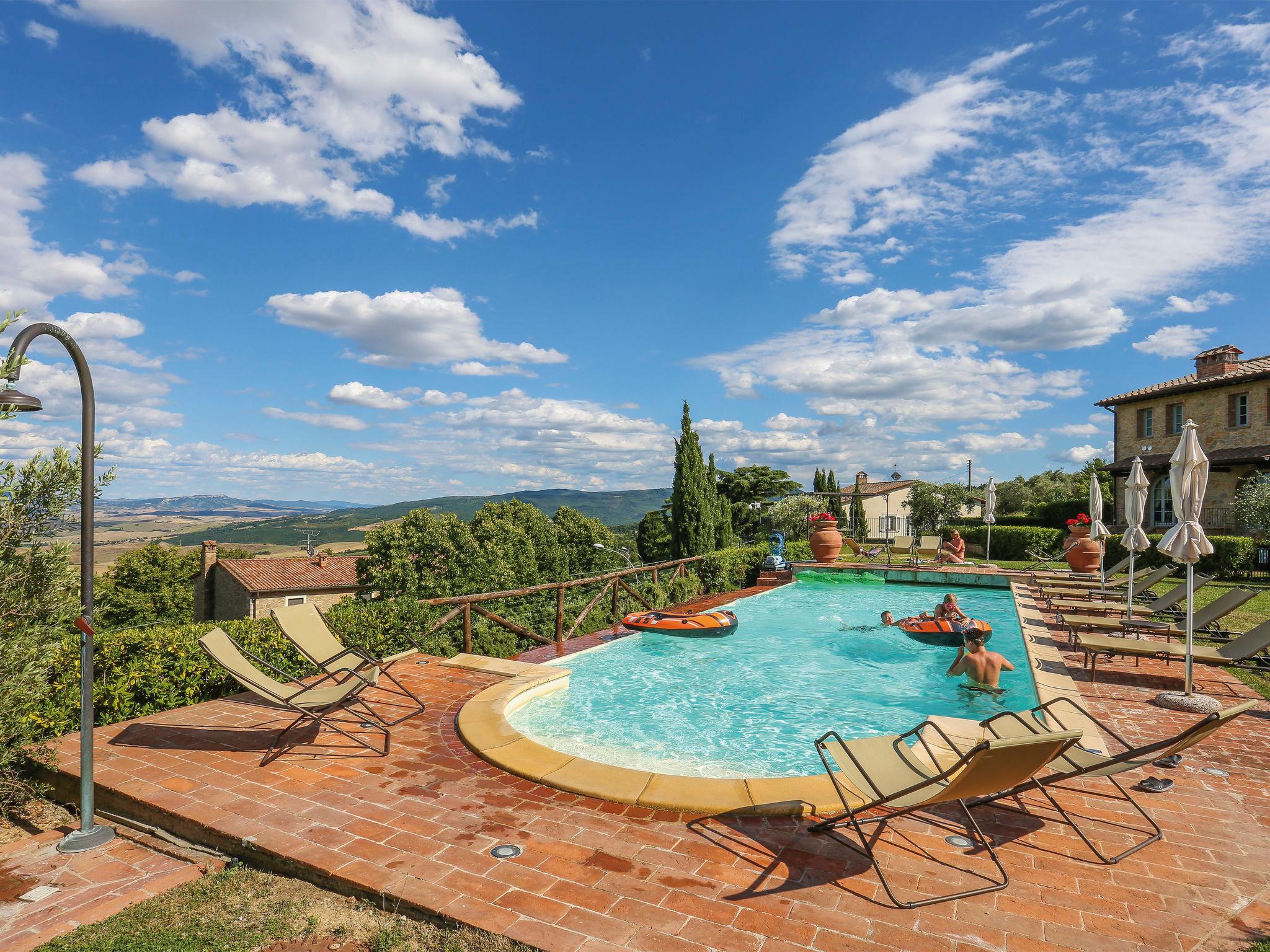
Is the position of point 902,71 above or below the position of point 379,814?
above

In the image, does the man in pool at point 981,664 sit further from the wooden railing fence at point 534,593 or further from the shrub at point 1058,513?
the shrub at point 1058,513

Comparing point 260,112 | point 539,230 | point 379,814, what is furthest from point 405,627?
point 539,230

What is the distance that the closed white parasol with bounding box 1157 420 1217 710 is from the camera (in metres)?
6.64

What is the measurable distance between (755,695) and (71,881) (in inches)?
288

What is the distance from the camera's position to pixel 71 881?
356 cm

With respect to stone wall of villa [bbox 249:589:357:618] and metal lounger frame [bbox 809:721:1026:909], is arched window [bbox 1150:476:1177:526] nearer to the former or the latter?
metal lounger frame [bbox 809:721:1026:909]

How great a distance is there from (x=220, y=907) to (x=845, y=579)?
1832 cm

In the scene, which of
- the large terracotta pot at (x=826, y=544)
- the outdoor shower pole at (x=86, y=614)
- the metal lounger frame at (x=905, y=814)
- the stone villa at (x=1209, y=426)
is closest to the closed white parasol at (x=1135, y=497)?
the metal lounger frame at (x=905, y=814)

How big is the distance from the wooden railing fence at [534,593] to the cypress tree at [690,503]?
1339 centimetres

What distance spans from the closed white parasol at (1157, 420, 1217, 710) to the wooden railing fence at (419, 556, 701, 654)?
8030 mm

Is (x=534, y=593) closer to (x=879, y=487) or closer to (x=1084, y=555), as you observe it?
(x=1084, y=555)

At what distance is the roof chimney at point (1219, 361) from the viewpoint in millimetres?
26772

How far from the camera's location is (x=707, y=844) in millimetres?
3701

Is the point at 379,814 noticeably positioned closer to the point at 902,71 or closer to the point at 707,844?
the point at 707,844
